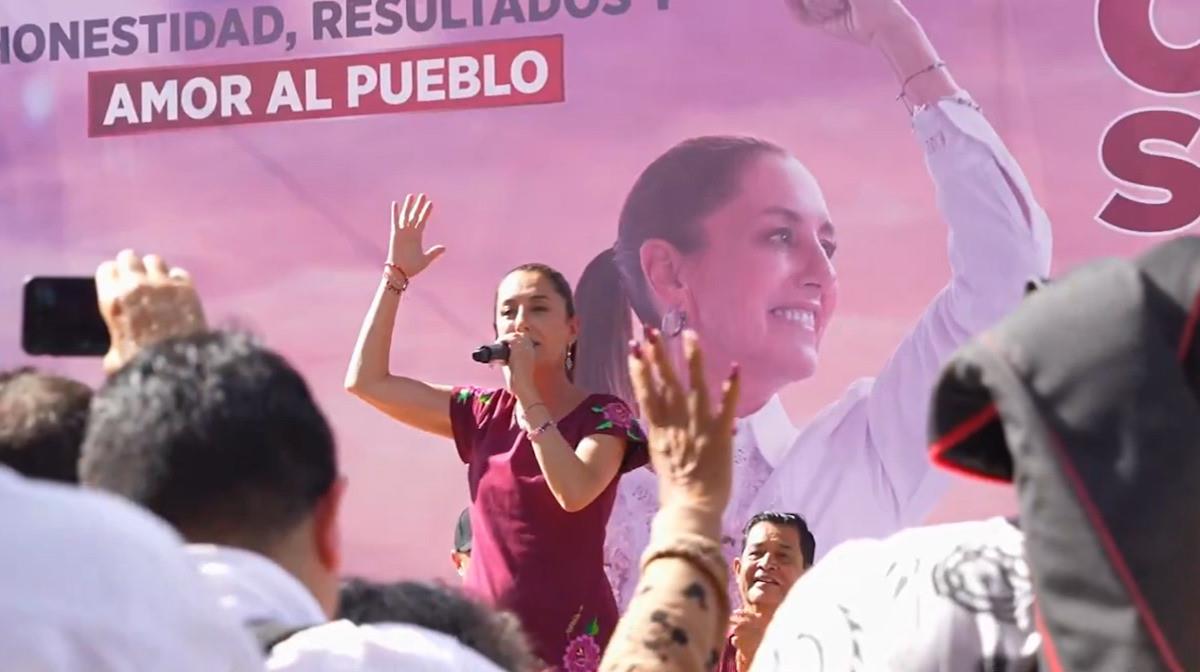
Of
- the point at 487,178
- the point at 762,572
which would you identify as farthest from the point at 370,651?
the point at 487,178

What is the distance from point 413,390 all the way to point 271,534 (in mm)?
2294

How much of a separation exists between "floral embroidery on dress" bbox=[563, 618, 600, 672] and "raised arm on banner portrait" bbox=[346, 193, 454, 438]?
0.54 metres

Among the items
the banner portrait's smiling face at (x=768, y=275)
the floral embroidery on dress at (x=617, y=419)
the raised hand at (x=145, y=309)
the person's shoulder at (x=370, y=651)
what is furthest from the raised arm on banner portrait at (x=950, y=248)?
the person's shoulder at (x=370, y=651)

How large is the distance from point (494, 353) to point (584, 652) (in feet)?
1.86

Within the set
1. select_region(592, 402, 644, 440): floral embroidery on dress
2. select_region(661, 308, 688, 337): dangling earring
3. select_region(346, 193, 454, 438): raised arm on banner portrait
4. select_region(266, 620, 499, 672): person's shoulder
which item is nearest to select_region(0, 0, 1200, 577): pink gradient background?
select_region(661, 308, 688, 337): dangling earring

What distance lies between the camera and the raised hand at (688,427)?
1306mm

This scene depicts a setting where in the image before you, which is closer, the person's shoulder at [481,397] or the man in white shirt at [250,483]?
the man in white shirt at [250,483]

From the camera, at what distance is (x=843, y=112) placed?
4.49 m

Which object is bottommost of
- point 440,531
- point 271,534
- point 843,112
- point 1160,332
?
point 440,531

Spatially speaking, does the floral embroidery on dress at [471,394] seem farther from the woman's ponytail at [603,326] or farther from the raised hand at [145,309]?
the raised hand at [145,309]

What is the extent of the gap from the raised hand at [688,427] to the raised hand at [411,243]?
241 centimetres

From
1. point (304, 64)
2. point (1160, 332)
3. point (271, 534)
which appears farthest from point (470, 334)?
point (1160, 332)

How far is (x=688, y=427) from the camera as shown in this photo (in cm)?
131

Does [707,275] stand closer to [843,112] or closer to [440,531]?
[843,112]
